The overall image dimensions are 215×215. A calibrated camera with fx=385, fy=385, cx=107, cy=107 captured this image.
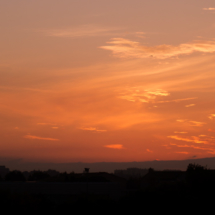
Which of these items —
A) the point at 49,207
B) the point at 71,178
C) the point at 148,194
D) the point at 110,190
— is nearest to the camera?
the point at 49,207

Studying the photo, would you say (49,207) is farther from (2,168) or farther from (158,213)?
(2,168)

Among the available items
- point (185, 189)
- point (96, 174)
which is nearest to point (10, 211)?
point (185, 189)

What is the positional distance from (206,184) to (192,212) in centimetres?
1133

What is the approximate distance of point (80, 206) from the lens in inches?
1484

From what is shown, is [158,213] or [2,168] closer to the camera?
[158,213]

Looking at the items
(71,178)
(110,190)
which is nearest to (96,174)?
(71,178)

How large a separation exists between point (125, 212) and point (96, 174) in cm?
4799

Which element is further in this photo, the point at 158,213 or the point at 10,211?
the point at 158,213

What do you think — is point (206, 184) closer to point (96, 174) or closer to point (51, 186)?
point (51, 186)

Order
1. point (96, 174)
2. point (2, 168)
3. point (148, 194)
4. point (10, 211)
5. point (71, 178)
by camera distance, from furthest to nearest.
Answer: point (2, 168)
point (96, 174)
point (71, 178)
point (148, 194)
point (10, 211)

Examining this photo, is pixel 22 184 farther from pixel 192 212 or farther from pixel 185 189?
pixel 192 212

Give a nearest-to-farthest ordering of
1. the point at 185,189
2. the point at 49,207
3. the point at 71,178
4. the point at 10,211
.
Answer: the point at 10,211, the point at 49,207, the point at 185,189, the point at 71,178

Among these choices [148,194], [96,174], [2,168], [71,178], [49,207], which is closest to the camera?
[49,207]

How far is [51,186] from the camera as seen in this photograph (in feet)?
209
